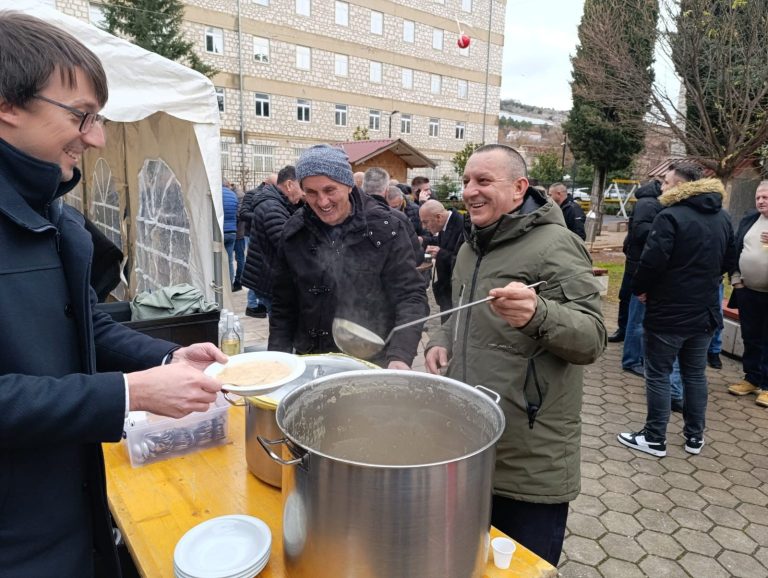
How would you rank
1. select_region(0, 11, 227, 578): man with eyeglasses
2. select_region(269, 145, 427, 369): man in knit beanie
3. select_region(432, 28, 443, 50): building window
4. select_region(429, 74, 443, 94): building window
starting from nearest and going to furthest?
select_region(0, 11, 227, 578): man with eyeglasses < select_region(269, 145, 427, 369): man in knit beanie < select_region(432, 28, 443, 50): building window < select_region(429, 74, 443, 94): building window

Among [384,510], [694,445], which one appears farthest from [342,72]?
[384,510]

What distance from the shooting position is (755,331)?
16.3ft

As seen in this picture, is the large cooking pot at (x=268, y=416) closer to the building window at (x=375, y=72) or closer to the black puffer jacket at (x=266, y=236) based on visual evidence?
the black puffer jacket at (x=266, y=236)

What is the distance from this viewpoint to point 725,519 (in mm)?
3201

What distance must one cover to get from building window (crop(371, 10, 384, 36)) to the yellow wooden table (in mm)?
34976

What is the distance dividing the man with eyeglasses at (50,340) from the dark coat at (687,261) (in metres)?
3.54

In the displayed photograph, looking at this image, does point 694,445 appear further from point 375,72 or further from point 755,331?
point 375,72

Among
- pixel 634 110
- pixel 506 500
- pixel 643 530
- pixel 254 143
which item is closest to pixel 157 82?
pixel 506 500

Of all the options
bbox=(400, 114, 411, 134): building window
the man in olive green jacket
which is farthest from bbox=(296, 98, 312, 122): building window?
the man in olive green jacket

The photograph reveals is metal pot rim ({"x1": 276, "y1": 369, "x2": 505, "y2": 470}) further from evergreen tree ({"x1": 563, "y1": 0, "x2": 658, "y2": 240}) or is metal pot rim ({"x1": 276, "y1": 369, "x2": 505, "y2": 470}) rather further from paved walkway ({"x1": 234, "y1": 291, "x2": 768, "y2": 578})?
evergreen tree ({"x1": 563, "y1": 0, "x2": 658, "y2": 240})

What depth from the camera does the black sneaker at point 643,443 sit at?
394cm

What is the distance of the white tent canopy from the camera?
3613 millimetres

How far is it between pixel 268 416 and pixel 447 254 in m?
4.03

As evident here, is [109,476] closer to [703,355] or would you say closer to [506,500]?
[506,500]
